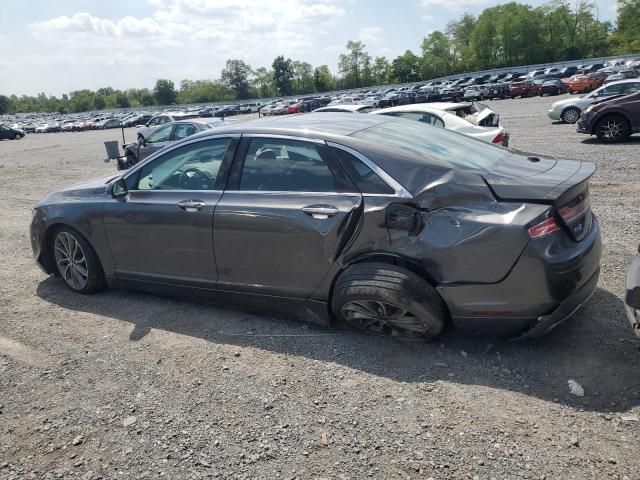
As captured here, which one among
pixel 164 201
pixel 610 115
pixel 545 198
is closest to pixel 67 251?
pixel 164 201

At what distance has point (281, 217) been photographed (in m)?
3.70

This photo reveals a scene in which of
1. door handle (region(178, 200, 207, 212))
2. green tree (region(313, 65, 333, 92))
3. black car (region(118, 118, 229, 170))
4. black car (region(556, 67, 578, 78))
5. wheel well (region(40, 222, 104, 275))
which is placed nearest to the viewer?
door handle (region(178, 200, 207, 212))

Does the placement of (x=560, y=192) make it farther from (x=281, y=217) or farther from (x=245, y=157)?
(x=245, y=157)

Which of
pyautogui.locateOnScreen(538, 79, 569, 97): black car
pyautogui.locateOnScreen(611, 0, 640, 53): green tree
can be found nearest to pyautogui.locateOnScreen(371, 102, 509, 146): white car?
pyautogui.locateOnScreen(538, 79, 569, 97): black car

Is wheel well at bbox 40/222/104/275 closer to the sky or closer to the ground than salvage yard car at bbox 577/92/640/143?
closer to the sky

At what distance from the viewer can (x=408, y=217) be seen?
11.0ft

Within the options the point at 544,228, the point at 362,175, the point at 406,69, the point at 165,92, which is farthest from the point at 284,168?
the point at 165,92

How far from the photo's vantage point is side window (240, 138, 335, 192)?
12.2 ft

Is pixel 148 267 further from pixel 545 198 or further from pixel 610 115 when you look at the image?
pixel 610 115

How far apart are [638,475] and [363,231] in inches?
77.8

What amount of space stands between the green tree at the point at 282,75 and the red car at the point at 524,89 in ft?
317

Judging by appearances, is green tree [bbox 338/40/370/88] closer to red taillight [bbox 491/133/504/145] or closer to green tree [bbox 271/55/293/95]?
green tree [bbox 271/55/293/95]

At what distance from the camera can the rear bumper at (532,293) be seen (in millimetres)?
3070

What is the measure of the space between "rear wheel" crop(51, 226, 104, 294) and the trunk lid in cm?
360
